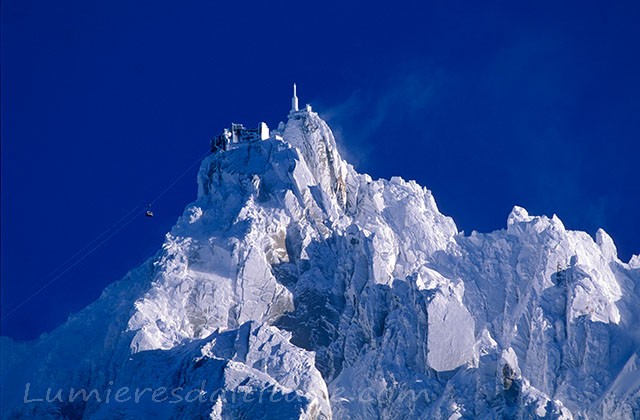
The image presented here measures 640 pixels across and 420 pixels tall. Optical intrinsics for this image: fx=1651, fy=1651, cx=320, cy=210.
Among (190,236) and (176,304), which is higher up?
(190,236)

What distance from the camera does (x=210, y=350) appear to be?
13550 centimetres

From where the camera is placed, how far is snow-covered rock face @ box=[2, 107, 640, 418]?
13512 cm

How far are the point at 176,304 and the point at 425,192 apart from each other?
38135 millimetres

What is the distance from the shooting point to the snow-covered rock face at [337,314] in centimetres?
13512

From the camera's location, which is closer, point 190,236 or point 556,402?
A: point 556,402

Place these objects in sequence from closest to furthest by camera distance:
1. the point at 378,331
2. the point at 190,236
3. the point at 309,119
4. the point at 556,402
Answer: the point at 556,402, the point at 378,331, the point at 190,236, the point at 309,119

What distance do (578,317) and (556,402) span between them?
18.4m

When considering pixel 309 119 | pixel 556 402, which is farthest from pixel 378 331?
pixel 309 119

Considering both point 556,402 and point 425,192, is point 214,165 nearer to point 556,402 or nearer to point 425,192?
point 425,192

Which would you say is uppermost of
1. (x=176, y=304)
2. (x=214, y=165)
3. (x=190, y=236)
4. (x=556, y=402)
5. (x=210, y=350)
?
(x=214, y=165)

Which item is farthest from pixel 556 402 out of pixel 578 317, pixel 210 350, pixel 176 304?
pixel 176 304

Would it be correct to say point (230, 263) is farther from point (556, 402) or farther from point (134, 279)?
point (556, 402)

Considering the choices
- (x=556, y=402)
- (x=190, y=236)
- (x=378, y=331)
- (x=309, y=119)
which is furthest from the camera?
(x=309, y=119)

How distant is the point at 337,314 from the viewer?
497 feet
